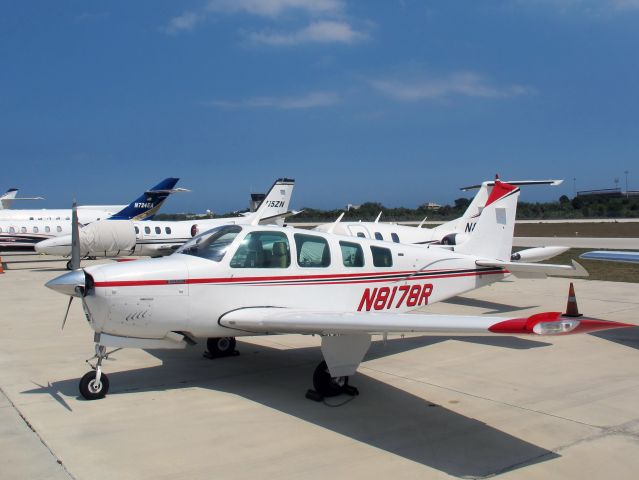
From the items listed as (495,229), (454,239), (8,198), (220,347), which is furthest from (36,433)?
(8,198)

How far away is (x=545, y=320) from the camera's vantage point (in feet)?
15.3

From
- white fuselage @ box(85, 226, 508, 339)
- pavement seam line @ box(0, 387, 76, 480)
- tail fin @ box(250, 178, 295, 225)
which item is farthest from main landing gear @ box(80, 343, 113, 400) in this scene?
tail fin @ box(250, 178, 295, 225)

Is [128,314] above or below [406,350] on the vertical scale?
above

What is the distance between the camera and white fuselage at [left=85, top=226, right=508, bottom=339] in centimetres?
653

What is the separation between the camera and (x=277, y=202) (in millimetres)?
34062

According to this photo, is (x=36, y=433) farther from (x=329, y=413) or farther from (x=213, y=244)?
(x=329, y=413)

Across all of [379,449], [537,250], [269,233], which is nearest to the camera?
[379,449]

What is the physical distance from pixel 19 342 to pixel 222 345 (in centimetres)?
400

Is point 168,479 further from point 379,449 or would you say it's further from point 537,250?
point 537,250

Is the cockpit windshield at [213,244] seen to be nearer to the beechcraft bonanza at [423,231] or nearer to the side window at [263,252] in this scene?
the side window at [263,252]

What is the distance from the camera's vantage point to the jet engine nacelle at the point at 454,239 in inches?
636

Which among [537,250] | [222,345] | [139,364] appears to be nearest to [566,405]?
[222,345]

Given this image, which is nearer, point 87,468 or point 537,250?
point 87,468

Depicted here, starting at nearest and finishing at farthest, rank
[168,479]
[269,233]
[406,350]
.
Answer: [168,479], [269,233], [406,350]
